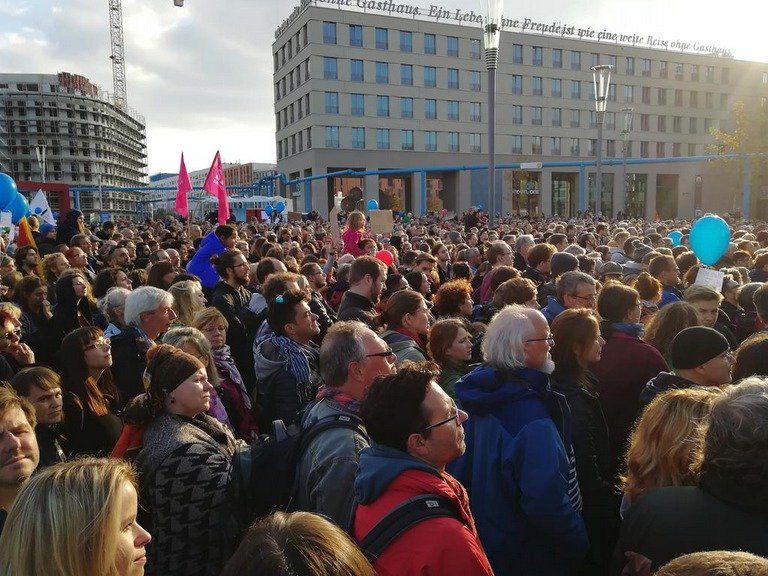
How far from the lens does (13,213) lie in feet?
40.7

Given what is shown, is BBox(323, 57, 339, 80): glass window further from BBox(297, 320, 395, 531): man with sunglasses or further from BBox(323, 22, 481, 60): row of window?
BBox(297, 320, 395, 531): man with sunglasses

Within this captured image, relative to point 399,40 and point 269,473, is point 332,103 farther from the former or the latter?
point 269,473

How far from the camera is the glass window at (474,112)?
204ft

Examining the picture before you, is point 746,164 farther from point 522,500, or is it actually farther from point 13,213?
point 522,500

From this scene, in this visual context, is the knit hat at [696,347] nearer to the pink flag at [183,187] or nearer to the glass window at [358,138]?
the pink flag at [183,187]

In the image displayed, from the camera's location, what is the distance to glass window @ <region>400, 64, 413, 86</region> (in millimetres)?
59688

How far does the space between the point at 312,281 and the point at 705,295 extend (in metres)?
4.38

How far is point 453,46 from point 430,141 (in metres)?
9.79

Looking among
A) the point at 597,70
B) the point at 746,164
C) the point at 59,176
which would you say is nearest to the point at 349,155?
the point at 746,164

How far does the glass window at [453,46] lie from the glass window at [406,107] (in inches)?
256

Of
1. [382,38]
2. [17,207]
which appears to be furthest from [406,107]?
[17,207]

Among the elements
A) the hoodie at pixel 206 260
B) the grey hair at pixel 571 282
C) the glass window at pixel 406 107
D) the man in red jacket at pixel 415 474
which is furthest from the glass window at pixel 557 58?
the man in red jacket at pixel 415 474

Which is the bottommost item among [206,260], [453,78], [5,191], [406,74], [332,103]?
[206,260]

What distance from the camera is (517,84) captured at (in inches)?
2499
